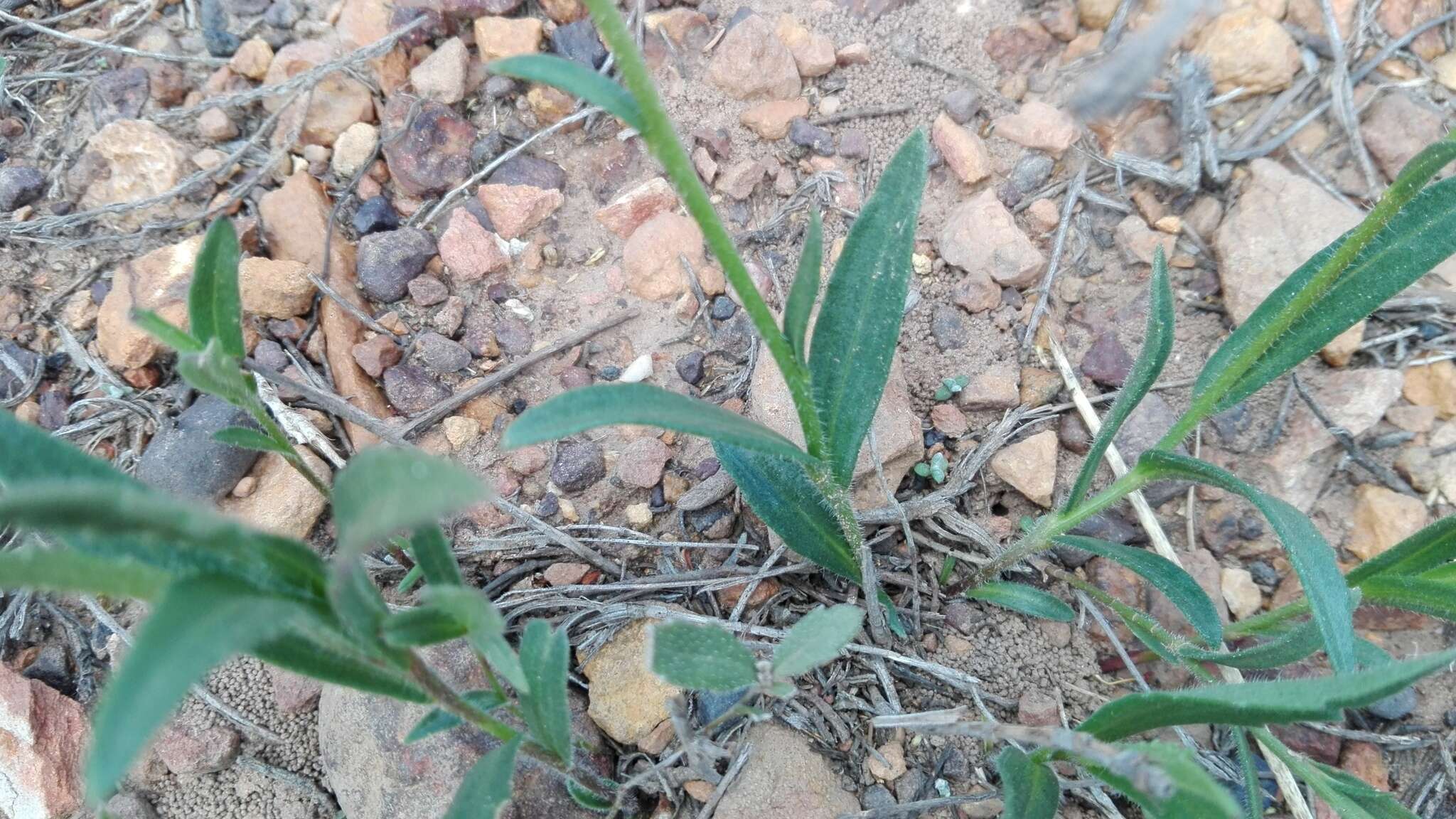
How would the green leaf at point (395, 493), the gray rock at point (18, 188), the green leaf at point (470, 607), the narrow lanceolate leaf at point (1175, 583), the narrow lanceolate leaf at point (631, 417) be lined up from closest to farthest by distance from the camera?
the green leaf at point (395, 493) → the green leaf at point (470, 607) → the narrow lanceolate leaf at point (631, 417) → the narrow lanceolate leaf at point (1175, 583) → the gray rock at point (18, 188)

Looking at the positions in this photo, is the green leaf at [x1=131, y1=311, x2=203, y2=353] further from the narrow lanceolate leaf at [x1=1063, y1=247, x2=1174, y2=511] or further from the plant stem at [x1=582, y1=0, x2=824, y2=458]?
the narrow lanceolate leaf at [x1=1063, y1=247, x2=1174, y2=511]

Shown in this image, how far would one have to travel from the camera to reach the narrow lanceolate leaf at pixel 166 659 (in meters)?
0.71

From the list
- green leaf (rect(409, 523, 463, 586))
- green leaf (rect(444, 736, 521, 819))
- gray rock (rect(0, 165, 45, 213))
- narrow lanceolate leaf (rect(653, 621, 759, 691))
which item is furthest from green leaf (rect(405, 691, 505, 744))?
gray rock (rect(0, 165, 45, 213))

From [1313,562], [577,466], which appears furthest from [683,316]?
[1313,562]

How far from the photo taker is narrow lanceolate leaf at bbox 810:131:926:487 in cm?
146

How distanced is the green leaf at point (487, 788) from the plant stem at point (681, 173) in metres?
0.68

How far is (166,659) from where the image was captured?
2.44 feet

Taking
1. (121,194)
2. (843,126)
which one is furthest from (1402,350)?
(121,194)

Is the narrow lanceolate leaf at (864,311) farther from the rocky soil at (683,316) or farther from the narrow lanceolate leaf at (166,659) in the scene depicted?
the narrow lanceolate leaf at (166,659)

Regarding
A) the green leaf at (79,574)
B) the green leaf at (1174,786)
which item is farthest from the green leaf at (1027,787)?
the green leaf at (79,574)

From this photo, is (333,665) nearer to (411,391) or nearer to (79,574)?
(79,574)

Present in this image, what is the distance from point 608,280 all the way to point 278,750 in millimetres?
1257

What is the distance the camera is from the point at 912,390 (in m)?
2.06

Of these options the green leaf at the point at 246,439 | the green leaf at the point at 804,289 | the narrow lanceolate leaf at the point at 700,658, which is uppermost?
the green leaf at the point at 804,289
